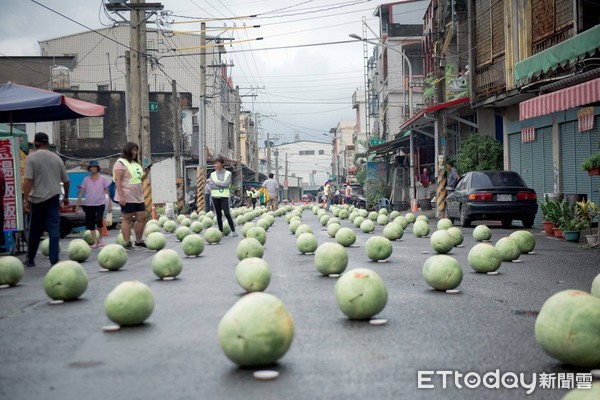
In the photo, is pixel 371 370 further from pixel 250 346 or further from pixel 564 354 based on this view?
pixel 564 354

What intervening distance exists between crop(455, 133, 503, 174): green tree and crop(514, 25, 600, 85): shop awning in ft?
28.2

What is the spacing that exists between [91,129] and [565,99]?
42.0 meters

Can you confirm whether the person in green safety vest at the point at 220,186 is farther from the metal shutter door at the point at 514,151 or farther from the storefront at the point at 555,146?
the metal shutter door at the point at 514,151

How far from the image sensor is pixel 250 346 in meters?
4.17

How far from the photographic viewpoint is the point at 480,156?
26.1 meters

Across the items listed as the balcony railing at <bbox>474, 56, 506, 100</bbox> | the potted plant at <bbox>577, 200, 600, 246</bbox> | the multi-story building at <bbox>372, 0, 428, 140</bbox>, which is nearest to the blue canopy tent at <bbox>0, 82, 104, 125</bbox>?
the potted plant at <bbox>577, 200, 600, 246</bbox>

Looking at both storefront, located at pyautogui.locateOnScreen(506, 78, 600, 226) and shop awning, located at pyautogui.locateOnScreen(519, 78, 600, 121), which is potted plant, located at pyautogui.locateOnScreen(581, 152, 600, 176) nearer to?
shop awning, located at pyautogui.locateOnScreen(519, 78, 600, 121)

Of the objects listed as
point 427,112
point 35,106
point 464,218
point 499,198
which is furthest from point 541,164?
point 35,106

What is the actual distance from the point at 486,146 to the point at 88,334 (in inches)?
889

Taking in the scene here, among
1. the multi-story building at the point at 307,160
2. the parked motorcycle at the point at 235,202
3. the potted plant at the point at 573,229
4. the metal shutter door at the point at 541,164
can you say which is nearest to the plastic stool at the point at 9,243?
the potted plant at the point at 573,229

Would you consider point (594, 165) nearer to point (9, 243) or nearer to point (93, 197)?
point (93, 197)

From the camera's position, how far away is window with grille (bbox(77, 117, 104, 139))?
4966 centimetres

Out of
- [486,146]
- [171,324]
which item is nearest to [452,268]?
[171,324]

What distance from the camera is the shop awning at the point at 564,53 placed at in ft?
44.8
